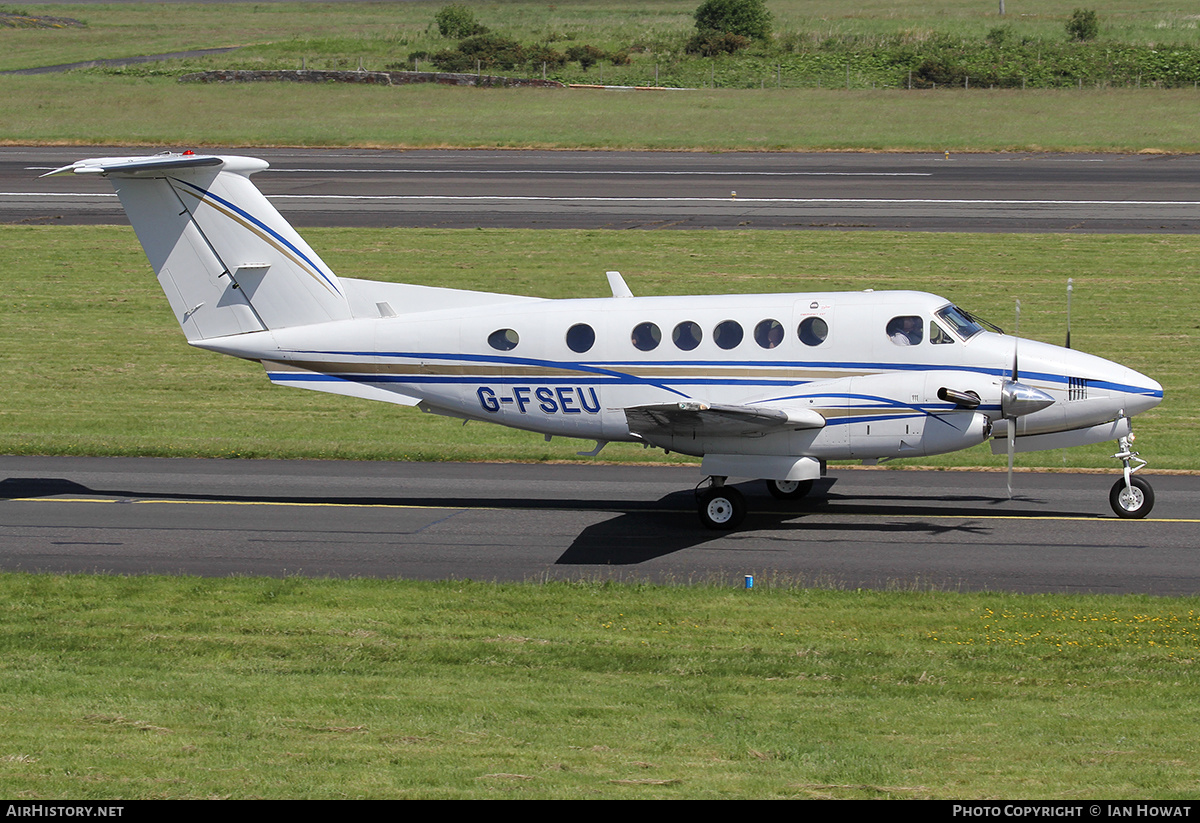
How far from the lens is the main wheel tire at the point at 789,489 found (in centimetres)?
1995

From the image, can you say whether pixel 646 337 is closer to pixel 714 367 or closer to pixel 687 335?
pixel 687 335

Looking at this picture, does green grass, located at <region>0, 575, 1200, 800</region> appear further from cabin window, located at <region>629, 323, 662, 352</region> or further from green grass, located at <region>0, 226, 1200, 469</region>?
green grass, located at <region>0, 226, 1200, 469</region>

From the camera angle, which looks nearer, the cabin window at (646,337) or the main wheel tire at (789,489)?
the cabin window at (646,337)

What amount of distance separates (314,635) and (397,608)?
4.04 feet

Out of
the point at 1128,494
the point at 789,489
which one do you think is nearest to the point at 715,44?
the point at 789,489

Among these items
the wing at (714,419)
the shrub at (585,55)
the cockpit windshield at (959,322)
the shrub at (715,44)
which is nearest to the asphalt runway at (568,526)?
the wing at (714,419)

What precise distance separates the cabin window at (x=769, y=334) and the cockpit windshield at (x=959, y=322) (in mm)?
2259

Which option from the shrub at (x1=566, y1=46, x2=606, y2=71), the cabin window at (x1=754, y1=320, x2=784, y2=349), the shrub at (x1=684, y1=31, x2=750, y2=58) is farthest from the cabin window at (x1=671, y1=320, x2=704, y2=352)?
the shrub at (x1=684, y1=31, x2=750, y2=58)

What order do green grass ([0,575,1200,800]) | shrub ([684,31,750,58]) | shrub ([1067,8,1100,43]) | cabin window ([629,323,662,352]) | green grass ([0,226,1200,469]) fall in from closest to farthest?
1. green grass ([0,575,1200,800])
2. cabin window ([629,323,662,352])
3. green grass ([0,226,1200,469])
4. shrub ([684,31,750,58])
5. shrub ([1067,8,1100,43])

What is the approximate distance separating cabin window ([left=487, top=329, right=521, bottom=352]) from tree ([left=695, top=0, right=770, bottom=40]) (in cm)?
7146

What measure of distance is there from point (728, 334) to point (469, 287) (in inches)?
677

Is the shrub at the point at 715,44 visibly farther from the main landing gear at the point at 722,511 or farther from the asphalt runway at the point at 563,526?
the main landing gear at the point at 722,511

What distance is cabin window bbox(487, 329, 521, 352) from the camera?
61.9ft

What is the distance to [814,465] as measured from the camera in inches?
708
